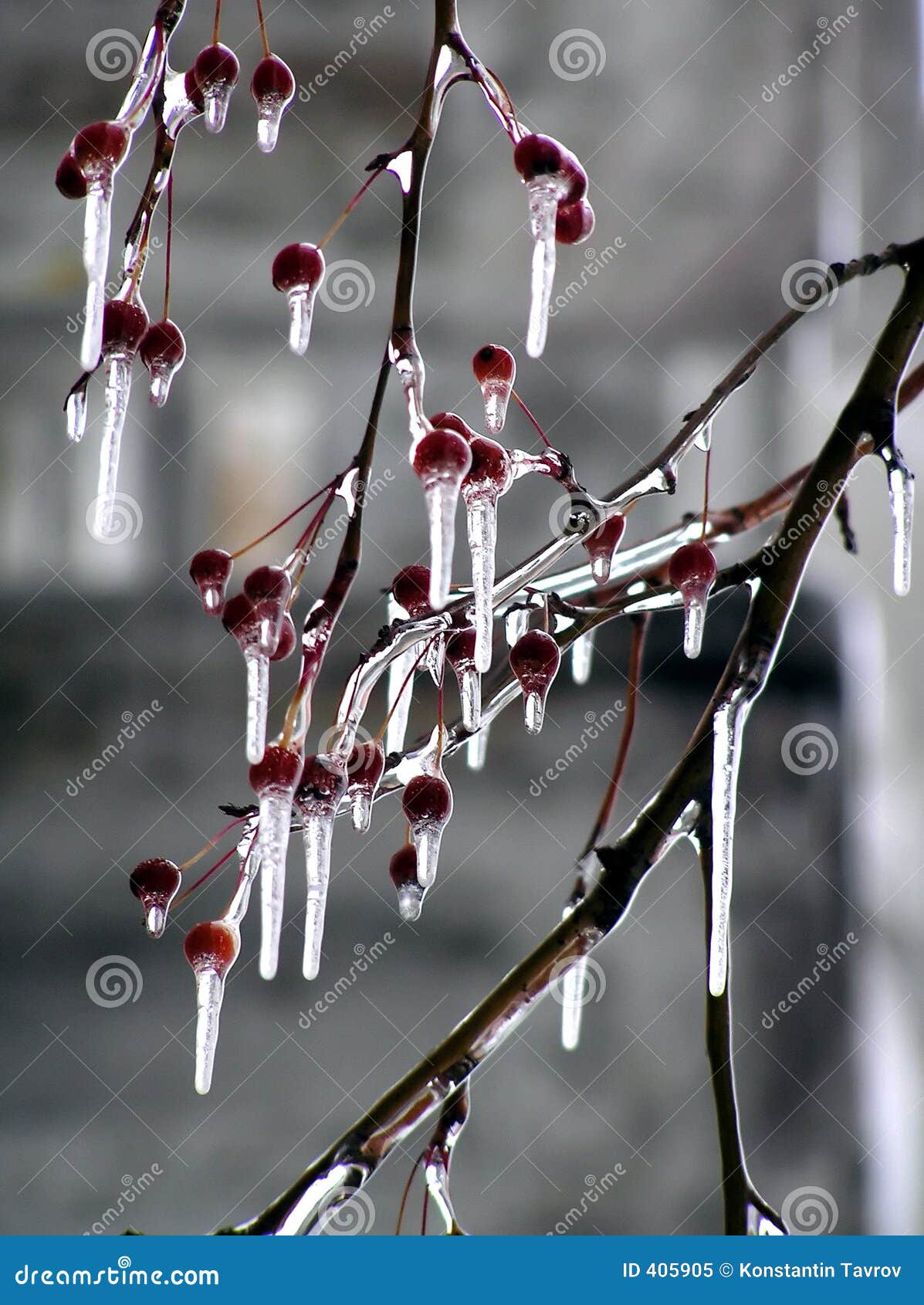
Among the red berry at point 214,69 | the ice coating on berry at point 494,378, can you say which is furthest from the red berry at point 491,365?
the red berry at point 214,69

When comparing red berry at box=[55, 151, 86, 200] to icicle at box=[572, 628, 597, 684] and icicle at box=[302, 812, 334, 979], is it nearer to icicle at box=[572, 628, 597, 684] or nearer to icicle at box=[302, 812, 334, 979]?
icicle at box=[302, 812, 334, 979]

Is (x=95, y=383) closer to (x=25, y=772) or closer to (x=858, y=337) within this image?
(x=25, y=772)

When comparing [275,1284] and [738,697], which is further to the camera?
[275,1284]

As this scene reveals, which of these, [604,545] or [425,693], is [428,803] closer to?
[604,545]

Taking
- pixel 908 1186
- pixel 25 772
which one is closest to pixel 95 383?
pixel 25 772

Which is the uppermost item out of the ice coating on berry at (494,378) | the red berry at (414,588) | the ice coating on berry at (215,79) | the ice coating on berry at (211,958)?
the ice coating on berry at (215,79)

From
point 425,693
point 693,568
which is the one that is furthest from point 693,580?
point 425,693

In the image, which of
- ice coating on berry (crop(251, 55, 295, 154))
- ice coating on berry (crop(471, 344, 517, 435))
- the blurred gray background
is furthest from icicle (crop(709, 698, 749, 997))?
the blurred gray background

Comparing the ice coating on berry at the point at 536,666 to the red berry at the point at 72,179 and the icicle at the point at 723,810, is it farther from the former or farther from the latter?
the red berry at the point at 72,179
